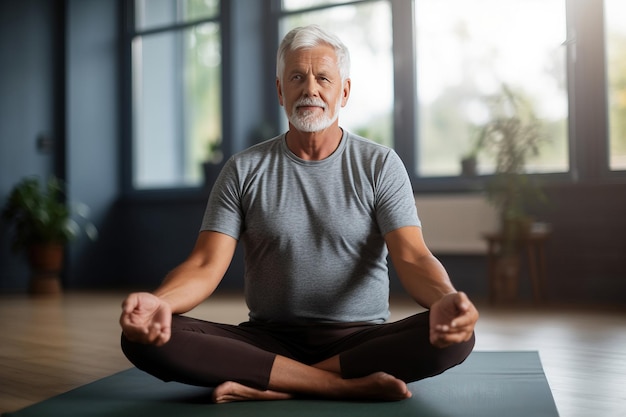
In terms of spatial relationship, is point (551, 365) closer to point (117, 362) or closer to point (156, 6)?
point (117, 362)

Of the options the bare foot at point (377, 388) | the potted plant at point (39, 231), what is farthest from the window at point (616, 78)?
the potted plant at point (39, 231)

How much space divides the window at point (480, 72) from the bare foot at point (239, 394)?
319 centimetres

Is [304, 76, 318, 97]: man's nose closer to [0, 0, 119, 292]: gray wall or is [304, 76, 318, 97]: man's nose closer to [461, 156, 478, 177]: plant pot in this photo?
[461, 156, 478, 177]: plant pot

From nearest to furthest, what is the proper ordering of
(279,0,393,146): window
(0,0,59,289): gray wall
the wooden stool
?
the wooden stool
(279,0,393,146): window
(0,0,59,289): gray wall

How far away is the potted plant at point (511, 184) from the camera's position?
448cm

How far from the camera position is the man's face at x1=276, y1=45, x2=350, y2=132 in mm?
2045

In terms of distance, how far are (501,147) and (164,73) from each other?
3.18 m

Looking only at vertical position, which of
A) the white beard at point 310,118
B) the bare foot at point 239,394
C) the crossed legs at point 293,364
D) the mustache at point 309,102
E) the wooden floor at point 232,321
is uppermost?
the mustache at point 309,102

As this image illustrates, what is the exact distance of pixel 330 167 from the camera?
2.13 metres

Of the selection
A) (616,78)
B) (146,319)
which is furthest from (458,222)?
(146,319)

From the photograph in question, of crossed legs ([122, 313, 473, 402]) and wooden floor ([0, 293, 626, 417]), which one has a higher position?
crossed legs ([122, 313, 473, 402])

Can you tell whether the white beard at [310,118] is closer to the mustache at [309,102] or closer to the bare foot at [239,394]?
the mustache at [309,102]

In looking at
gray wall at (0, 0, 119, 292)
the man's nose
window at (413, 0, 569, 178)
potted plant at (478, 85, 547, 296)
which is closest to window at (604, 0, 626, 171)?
window at (413, 0, 569, 178)

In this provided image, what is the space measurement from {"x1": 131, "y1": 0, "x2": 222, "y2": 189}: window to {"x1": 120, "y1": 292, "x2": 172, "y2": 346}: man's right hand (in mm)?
4512
